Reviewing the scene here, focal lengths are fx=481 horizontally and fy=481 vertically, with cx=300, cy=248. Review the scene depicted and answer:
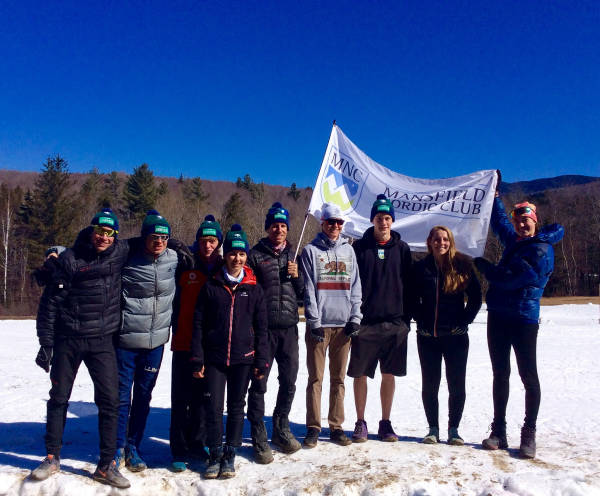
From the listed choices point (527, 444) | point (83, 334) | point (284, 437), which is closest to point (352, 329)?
point (284, 437)

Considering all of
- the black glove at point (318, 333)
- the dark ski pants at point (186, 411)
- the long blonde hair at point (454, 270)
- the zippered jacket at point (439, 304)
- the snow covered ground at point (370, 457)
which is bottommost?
the snow covered ground at point (370, 457)

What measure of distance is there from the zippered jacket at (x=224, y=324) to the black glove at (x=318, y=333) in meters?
0.66

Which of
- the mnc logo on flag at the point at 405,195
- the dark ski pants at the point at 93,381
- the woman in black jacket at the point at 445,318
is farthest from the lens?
the mnc logo on flag at the point at 405,195

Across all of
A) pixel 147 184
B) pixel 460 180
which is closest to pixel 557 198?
pixel 147 184

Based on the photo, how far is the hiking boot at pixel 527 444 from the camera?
14.5ft

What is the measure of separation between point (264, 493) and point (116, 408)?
1467 mm

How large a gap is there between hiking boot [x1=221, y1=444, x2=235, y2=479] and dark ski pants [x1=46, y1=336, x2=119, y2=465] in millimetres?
945

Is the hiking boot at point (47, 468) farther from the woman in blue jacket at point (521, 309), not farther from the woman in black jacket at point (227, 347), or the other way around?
the woman in blue jacket at point (521, 309)

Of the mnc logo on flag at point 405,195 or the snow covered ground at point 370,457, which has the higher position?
the mnc logo on flag at point 405,195

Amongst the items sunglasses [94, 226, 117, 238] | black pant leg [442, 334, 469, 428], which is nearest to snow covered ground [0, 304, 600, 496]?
black pant leg [442, 334, 469, 428]

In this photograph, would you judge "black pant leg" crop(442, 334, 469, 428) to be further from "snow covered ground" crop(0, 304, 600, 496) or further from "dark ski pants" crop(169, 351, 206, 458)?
"dark ski pants" crop(169, 351, 206, 458)

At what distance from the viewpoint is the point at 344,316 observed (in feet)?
15.6

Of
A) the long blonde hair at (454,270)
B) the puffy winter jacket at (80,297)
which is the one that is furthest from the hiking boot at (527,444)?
the puffy winter jacket at (80,297)

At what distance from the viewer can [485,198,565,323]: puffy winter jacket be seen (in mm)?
4520
